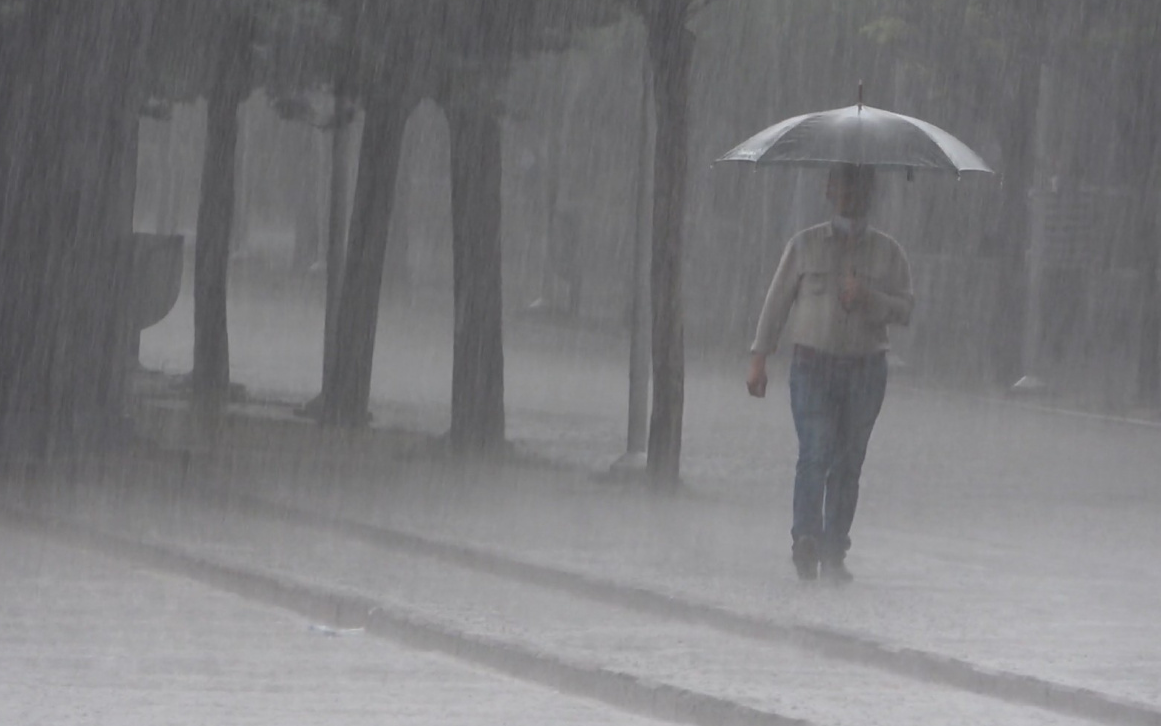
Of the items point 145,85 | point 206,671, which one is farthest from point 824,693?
point 145,85

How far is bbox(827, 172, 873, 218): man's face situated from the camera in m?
10.0

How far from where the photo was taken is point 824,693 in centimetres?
764

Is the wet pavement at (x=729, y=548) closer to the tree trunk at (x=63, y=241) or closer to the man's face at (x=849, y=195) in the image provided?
the tree trunk at (x=63, y=241)

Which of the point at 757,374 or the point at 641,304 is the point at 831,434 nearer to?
the point at 757,374

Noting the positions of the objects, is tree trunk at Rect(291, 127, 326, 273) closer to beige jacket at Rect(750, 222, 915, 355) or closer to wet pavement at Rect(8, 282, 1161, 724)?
wet pavement at Rect(8, 282, 1161, 724)

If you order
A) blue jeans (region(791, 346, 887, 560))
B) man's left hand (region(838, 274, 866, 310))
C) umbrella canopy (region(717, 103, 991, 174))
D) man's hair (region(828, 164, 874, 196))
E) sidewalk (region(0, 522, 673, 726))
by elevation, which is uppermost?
umbrella canopy (region(717, 103, 991, 174))

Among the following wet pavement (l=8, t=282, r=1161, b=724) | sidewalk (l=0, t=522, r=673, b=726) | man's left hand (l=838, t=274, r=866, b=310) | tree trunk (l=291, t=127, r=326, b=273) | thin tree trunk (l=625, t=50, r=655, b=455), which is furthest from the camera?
tree trunk (l=291, t=127, r=326, b=273)

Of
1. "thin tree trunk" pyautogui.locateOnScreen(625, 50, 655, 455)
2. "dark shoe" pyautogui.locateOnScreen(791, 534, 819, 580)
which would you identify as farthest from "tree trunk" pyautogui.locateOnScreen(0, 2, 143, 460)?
"dark shoe" pyautogui.locateOnScreen(791, 534, 819, 580)

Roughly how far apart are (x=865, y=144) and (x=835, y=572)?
1.97m

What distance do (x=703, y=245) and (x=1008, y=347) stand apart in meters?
11.6

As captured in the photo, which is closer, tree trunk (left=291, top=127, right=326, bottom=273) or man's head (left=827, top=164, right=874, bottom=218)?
man's head (left=827, top=164, right=874, bottom=218)

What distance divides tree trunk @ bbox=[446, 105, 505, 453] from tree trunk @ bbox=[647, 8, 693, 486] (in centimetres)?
207

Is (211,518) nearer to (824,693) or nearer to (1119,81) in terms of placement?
(824,693)

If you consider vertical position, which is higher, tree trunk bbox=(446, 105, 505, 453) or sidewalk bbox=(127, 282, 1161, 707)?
tree trunk bbox=(446, 105, 505, 453)
